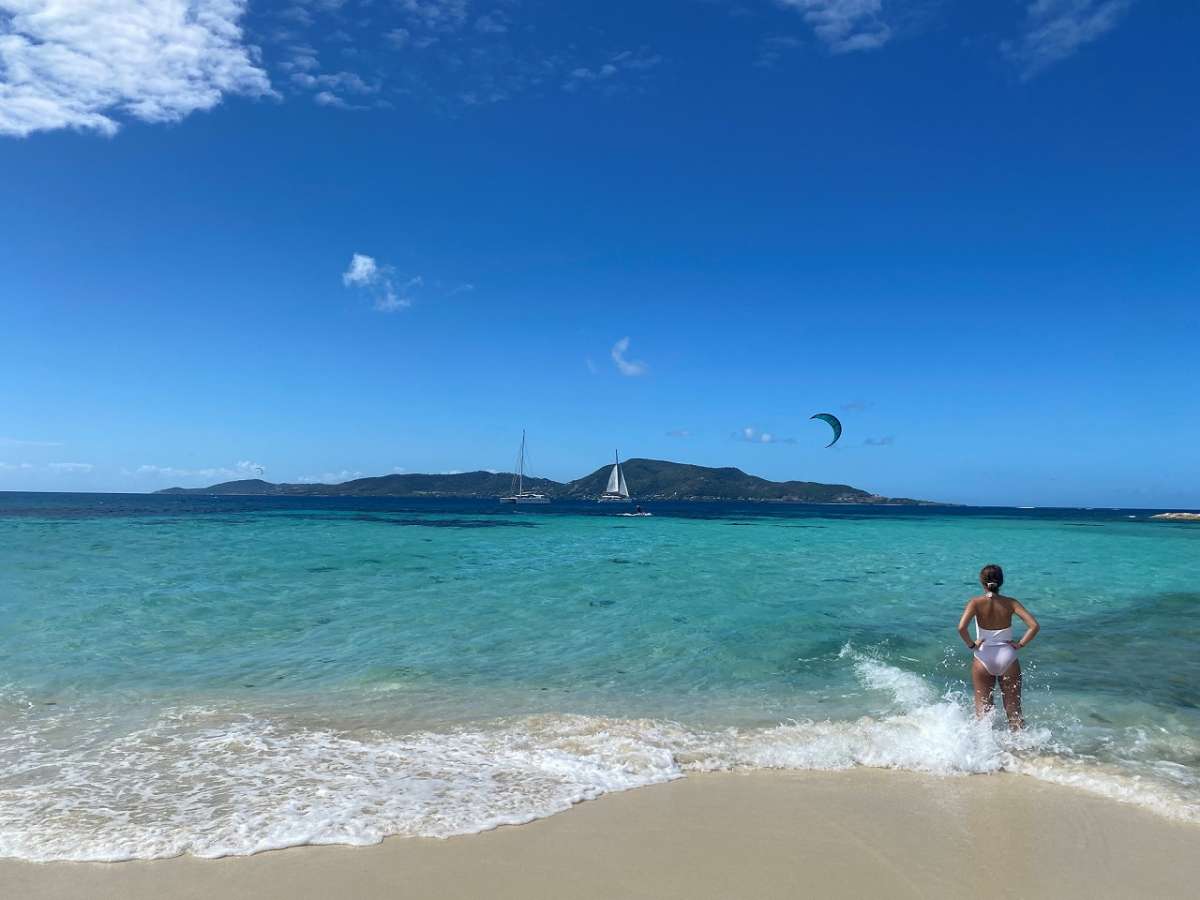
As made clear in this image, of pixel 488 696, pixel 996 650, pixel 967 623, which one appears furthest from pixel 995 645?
pixel 488 696

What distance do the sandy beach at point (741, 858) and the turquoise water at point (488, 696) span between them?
0.33 m

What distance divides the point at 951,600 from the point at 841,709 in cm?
1054

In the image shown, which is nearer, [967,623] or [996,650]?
[967,623]

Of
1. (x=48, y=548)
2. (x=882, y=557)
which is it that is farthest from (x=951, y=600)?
(x=48, y=548)

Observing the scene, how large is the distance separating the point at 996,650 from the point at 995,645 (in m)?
0.06

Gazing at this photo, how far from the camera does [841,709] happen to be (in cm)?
882

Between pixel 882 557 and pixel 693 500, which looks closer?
pixel 882 557

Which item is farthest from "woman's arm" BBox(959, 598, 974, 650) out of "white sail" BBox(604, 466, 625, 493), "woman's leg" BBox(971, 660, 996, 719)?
"white sail" BBox(604, 466, 625, 493)

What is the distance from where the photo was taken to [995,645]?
7.52m

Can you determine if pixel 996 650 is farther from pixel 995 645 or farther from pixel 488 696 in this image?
pixel 488 696

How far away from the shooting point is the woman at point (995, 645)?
7.49 metres

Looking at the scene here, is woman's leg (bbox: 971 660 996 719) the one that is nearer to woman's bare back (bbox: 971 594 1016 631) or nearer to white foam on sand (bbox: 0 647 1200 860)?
white foam on sand (bbox: 0 647 1200 860)

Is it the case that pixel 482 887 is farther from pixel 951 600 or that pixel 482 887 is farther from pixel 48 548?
pixel 48 548

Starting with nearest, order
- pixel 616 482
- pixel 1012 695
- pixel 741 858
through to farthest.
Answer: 1. pixel 741 858
2. pixel 1012 695
3. pixel 616 482
